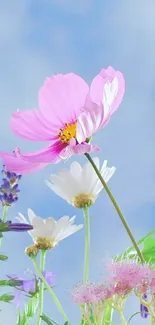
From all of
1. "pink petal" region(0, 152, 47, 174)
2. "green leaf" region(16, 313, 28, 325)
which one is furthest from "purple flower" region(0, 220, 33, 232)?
"green leaf" region(16, 313, 28, 325)

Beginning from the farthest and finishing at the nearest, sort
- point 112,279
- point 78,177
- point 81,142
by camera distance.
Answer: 1. point 78,177
2. point 81,142
3. point 112,279

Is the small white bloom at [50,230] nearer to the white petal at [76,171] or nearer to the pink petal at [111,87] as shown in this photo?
the white petal at [76,171]

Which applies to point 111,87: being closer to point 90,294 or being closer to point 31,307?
point 90,294

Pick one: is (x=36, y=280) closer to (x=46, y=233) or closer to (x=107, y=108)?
(x=46, y=233)

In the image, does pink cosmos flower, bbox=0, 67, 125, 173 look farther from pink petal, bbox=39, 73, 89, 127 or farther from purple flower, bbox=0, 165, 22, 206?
purple flower, bbox=0, 165, 22, 206

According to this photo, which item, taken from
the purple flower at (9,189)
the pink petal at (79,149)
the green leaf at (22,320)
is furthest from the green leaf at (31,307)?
the pink petal at (79,149)

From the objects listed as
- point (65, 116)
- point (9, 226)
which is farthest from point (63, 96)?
point (9, 226)

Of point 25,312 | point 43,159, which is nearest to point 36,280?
point 25,312
